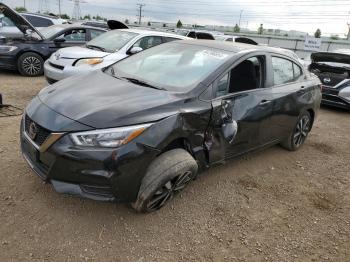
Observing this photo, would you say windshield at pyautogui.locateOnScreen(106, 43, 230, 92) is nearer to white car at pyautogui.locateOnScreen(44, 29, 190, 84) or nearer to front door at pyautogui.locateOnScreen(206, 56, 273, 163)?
front door at pyautogui.locateOnScreen(206, 56, 273, 163)

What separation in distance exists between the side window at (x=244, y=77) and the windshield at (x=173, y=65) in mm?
172


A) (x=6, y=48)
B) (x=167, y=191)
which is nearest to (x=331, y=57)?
(x=167, y=191)

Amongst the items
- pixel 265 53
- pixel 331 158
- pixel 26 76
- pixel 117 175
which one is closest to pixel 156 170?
pixel 117 175

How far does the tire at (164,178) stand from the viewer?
285 cm

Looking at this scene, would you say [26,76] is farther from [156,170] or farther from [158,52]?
[156,170]

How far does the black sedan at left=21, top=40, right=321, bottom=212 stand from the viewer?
2625 mm

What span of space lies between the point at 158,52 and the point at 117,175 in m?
2.02

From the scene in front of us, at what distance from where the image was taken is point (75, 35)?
31.2 feet

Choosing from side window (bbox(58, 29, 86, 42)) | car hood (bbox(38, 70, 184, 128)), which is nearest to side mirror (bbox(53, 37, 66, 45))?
side window (bbox(58, 29, 86, 42))

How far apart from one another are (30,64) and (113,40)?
2.50 metres

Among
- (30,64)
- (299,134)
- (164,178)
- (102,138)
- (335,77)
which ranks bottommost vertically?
(299,134)

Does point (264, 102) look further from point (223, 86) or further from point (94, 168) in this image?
point (94, 168)

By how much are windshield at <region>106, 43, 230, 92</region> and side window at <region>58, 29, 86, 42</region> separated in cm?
592

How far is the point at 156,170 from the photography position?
2863 millimetres
